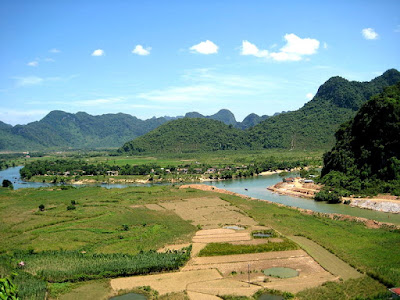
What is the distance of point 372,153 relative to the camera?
159ft

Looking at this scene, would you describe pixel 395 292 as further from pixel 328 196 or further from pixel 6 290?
pixel 328 196

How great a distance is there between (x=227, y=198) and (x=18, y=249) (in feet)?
84.7

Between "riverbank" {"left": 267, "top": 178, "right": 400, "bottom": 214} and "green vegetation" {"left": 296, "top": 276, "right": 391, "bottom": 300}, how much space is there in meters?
21.4

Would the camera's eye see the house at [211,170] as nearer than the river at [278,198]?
No

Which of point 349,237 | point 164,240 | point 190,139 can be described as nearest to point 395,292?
point 349,237

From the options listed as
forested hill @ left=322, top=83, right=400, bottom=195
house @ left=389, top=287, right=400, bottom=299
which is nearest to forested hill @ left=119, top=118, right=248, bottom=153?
forested hill @ left=322, top=83, right=400, bottom=195

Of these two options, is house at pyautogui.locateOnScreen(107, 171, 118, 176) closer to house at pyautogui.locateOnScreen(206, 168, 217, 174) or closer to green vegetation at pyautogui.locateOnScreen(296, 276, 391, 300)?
house at pyautogui.locateOnScreen(206, 168, 217, 174)

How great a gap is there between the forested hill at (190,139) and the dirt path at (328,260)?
103 metres

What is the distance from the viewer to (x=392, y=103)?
151 feet

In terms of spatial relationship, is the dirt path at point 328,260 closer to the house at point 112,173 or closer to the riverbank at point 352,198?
the riverbank at point 352,198

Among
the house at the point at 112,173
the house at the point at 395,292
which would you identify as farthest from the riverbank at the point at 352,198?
the house at the point at 112,173

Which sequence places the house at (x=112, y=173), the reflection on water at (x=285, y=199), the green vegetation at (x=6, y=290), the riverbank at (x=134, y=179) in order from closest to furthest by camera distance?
1. the green vegetation at (x=6, y=290)
2. the reflection on water at (x=285, y=199)
3. the riverbank at (x=134, y=179)
4. the house at (x=112, y=173)

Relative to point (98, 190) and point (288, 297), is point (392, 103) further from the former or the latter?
point (98, 190)

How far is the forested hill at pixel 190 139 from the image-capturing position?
13250cm
